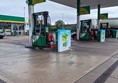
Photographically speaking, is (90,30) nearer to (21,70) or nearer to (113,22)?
(113,22)

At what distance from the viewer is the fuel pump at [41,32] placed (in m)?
14.0

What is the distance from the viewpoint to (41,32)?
14.4 m

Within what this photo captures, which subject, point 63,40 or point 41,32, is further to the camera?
point 41,32

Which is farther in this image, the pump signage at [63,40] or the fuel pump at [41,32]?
the fuel pump at [41,32]

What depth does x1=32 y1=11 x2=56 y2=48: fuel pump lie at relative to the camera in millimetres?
14047

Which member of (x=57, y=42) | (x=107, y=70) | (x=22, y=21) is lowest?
(x=107, y=70)

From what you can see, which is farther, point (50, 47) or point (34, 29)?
point (34, 29)

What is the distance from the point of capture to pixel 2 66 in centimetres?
809

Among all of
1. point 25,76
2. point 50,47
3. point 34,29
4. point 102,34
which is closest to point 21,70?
point 25,76

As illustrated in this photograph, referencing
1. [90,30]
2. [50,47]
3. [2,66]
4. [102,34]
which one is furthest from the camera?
[90,30]

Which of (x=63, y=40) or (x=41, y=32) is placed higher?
(x=41, y=32)

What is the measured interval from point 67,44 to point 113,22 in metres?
25.3

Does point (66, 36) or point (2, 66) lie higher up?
point (66, 36)

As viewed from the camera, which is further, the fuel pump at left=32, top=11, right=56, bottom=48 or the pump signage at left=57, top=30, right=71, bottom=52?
the fuel pump at left=32, top=11, right=56, bottom=48
